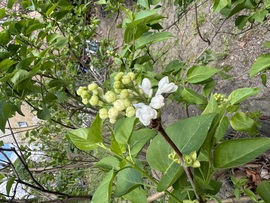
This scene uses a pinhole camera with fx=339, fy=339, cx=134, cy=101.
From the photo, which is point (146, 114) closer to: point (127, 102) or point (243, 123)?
point (127, 102)

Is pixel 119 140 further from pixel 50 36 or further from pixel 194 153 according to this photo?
pixel 50 36

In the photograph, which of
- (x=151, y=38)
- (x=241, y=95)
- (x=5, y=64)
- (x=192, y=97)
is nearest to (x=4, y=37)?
(x=5, y=64)

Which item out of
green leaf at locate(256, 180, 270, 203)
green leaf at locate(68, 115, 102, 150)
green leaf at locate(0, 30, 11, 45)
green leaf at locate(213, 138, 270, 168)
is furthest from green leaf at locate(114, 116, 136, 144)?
green leaf at locate(0, 30, 11, 45)

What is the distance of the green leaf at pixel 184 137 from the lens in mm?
467

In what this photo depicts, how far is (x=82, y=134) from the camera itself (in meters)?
0.58

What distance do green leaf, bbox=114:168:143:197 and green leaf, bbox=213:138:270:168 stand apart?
0.14 metres

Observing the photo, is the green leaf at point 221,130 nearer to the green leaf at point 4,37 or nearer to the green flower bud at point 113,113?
the green flower bud at point 113,113

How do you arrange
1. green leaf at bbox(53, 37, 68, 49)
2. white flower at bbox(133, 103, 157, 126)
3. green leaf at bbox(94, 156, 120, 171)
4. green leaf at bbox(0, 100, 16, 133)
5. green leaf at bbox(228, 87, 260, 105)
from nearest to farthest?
white flower at bbox(133, 103, 157, 126) < green leaf at bbox(94, 156, 120, 171) < green leaf at bbox(228, 87, 260, 105) < green leaf at bbox(0, 100, 16, 133) < green leaf at bbox(53, 37, 68, 49)

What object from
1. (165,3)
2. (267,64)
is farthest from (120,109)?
(165,3)

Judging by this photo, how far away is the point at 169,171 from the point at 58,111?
1.64 m

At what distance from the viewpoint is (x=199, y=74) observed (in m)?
0.84

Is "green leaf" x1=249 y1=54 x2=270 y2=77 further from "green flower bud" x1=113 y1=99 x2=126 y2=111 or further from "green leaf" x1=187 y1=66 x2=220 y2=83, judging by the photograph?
"green flower bud" x1=113 y1=99 x2=126 y2=111

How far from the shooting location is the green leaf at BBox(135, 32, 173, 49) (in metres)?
0.78

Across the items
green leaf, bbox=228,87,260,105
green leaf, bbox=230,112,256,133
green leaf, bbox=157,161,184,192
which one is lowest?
green leaf, bbox=230,112,256,133
